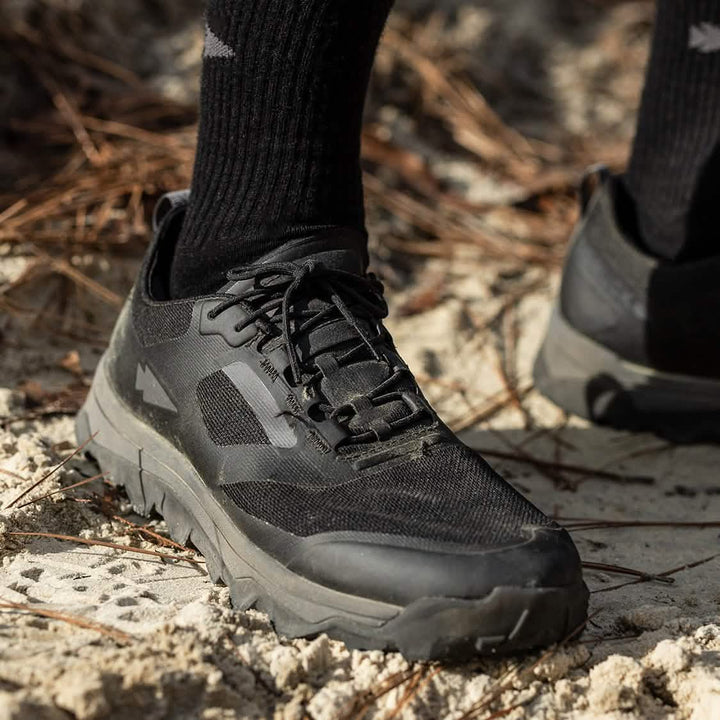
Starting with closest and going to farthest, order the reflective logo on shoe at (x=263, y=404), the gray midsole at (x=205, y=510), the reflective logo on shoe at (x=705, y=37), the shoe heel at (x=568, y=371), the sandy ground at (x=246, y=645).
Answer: the sandy ground at (x=246, y=645)
the gray midsole at (x=205, y=510)
the reflective logo on shoe at (x=263, y=404)
the reflective logo on shoe at (x=705, y=37)
the shoe heel at (x=568, y=371)

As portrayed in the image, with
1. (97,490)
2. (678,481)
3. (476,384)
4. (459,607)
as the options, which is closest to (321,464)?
(459,607)

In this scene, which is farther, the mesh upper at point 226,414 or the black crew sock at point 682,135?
the black crew sock at point 682,135

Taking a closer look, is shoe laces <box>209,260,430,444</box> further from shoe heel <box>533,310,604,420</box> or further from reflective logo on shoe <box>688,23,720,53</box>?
reflective logo on shoe <box>688,23,720,53</box>

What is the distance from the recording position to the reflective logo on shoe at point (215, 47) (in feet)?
4.32

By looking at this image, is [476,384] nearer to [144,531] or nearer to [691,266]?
[691,266]

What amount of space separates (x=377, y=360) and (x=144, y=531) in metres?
0.43

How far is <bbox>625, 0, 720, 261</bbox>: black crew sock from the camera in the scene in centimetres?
191

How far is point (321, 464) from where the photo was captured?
119 cm

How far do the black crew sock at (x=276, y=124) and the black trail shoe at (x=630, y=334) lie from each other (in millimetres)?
798

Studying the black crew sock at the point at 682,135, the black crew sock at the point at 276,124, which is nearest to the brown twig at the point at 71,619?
the black crew sock at the point at 276,124

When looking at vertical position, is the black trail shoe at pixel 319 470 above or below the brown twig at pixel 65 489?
above

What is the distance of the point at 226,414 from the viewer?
1.30 metres

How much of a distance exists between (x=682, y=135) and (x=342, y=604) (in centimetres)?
134

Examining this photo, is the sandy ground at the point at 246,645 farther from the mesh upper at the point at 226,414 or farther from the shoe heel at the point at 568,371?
the shoe heel at the point at 568,371
